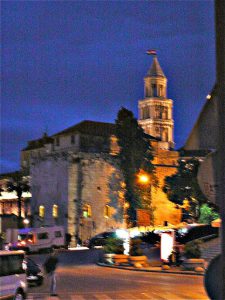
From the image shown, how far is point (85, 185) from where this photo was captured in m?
69.4

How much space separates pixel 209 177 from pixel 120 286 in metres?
19.1

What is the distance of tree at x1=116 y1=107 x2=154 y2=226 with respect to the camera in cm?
6944

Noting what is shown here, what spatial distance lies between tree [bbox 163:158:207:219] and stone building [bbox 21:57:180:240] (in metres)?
1.87

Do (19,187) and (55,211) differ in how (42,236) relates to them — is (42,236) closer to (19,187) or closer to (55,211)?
(55,211)

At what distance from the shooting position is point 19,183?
82.5 meters

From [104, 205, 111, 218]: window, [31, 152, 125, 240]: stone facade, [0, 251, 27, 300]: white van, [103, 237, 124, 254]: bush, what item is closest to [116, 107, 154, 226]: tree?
[31, 152, 125, 240]: stone facade

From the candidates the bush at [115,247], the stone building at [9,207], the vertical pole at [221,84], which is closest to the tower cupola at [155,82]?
the stone building at [9,207]

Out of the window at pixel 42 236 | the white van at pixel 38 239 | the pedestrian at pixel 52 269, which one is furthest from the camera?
the window at pixel 42 236

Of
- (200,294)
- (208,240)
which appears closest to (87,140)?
(208,240)

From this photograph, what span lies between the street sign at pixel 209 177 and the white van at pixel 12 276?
1083 centimetres

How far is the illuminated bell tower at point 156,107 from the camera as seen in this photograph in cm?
13934

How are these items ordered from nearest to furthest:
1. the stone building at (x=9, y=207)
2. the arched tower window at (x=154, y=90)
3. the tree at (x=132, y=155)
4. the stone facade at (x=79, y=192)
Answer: the stone facade at (x=79, y=192), the tree at (x=132, y=155), the stone building at (x=9, y=207), the arched tower window at (x=154, y=90)

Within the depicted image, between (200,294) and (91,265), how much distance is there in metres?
16.7

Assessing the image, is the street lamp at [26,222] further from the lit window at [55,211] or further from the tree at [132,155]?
the tree at [132,155]
